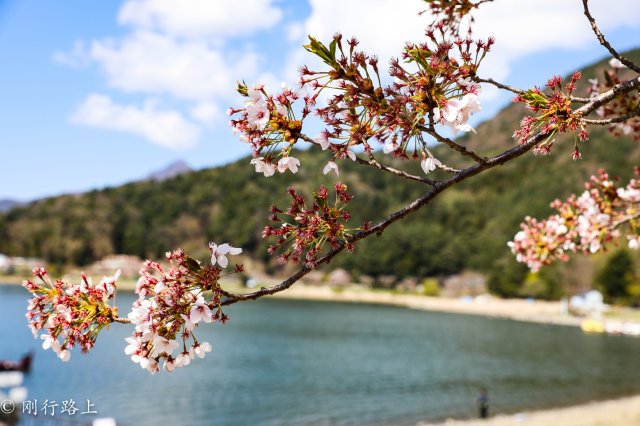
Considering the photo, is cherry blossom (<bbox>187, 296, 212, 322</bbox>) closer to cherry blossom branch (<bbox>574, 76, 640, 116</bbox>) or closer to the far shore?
cherry blossom branch (<bbox>574, 76, 640, 116</bbox>)

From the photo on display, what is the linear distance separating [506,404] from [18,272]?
4744 inches

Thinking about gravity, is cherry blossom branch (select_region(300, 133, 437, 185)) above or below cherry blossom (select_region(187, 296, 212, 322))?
above

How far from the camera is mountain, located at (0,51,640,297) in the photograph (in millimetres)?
117062

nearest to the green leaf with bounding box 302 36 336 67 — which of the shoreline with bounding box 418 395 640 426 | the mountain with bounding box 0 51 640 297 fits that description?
the shoreline with bounding box 418 395 640 426

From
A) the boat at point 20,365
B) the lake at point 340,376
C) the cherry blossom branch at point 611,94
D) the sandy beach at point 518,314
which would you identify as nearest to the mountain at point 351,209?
the sandy beach at point 518,314

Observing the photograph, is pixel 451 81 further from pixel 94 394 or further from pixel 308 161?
pixel 308 161

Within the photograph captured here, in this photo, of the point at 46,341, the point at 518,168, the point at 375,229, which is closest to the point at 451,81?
the point at 375,229

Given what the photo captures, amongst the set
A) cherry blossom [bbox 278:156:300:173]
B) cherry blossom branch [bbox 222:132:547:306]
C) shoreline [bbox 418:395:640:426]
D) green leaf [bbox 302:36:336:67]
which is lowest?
shoreline [bbox 418:395:640:426]

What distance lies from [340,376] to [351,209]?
82.3 meters

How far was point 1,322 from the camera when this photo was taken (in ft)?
186

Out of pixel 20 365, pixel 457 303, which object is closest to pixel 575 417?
pixel 20 365

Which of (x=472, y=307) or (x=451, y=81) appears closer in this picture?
(x=451, y=81)

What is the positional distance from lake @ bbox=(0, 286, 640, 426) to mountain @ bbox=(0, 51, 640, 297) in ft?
163

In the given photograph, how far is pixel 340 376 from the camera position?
33531 mm
